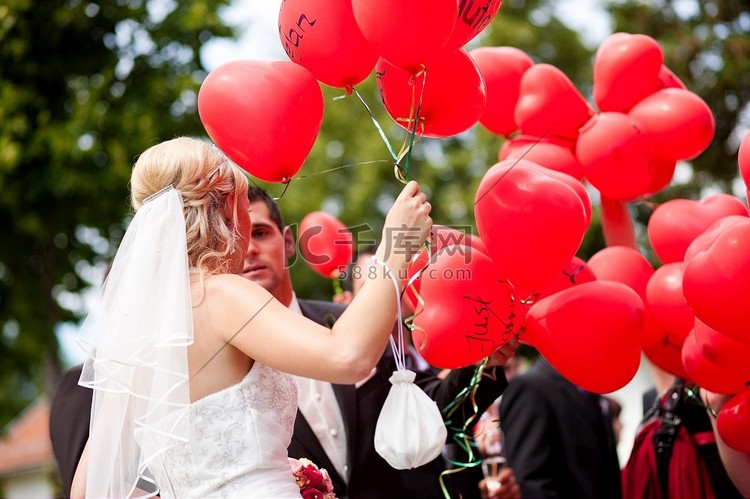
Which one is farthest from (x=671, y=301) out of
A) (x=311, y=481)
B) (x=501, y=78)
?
(x=311, y=481)

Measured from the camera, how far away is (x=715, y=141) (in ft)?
50.9

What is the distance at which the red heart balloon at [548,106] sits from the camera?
3.77 meters

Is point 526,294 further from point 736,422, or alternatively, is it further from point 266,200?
point 266,200

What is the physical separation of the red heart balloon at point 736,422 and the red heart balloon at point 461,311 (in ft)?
3.30

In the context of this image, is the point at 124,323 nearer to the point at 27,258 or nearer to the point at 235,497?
the point at 235,497

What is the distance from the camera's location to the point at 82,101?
8.73 m

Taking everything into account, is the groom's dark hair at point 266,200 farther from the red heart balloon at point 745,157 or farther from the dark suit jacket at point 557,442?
the red heart balloon at point 745,157

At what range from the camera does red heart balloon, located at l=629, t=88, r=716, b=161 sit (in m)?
3.66

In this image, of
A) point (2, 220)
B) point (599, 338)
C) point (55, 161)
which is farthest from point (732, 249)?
point (2, 220)

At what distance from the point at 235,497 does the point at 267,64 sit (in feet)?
4.65

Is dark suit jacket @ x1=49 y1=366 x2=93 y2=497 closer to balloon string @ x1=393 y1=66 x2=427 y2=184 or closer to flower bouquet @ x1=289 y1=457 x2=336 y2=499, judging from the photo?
flower bouquet @ x1=289 y1=457 x2=336 y2=499

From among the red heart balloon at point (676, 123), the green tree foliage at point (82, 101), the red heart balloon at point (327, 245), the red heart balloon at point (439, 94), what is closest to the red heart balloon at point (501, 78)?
the red heart balloon at point (676, 123)

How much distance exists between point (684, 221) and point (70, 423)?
309 cm

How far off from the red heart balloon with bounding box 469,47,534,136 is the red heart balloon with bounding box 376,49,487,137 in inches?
37.1
